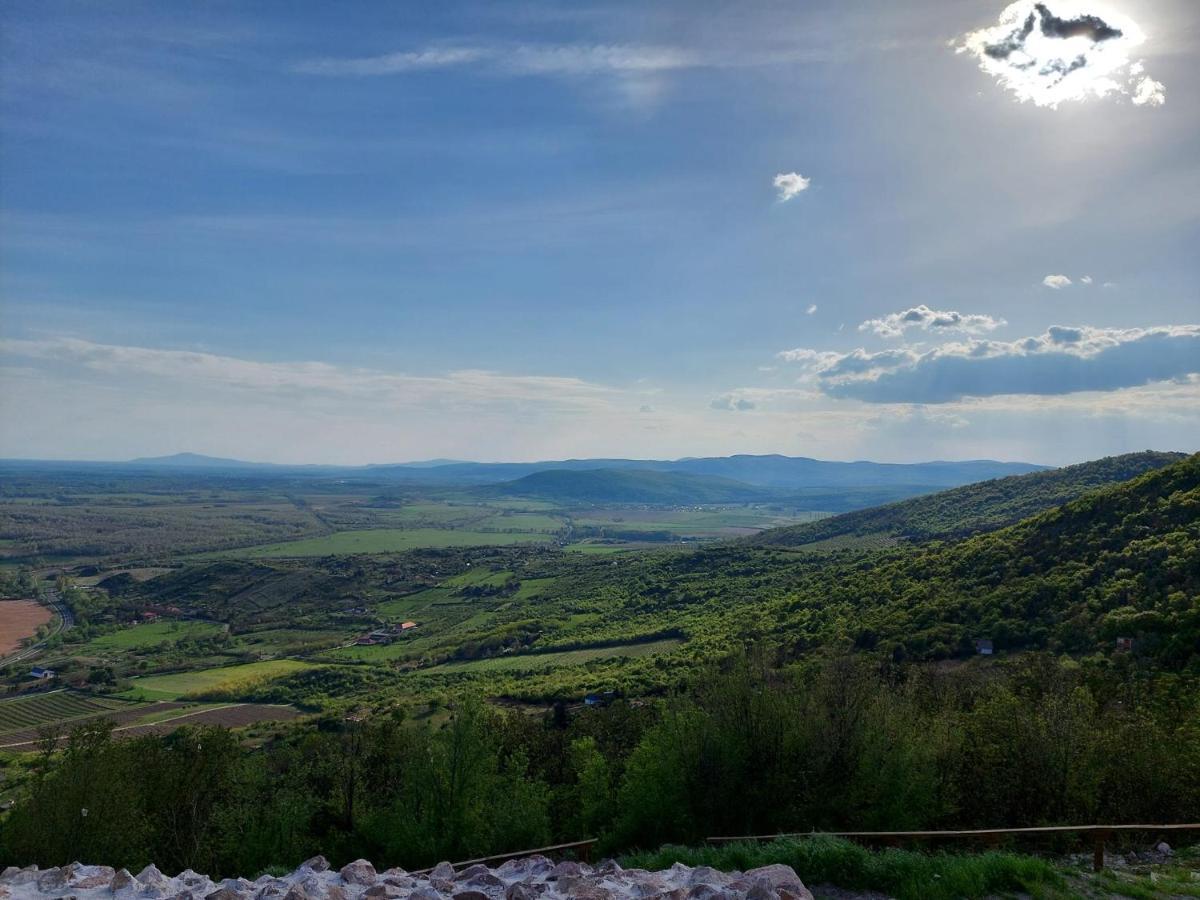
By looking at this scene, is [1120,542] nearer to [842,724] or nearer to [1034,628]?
[1034,628]

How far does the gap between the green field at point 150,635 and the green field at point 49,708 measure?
2356 centimetres

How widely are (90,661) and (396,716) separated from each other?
76.0m

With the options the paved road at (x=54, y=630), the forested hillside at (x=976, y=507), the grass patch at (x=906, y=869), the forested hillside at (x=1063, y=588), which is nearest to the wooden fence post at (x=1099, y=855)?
the grass patch at (x=906, y=869)

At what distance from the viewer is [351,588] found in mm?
143625

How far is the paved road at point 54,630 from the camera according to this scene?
308 feet

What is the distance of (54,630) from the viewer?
109812 mm

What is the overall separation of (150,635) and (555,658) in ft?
253

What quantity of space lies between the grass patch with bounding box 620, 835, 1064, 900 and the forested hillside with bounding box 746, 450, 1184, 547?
287 feet

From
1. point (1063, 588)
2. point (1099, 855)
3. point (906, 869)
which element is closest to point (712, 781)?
point (906, 869)

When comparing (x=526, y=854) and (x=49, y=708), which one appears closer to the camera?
(x=526, y=854)

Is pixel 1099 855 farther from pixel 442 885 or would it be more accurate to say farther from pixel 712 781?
pixel 442 885

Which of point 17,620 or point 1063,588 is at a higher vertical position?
point 1063,588

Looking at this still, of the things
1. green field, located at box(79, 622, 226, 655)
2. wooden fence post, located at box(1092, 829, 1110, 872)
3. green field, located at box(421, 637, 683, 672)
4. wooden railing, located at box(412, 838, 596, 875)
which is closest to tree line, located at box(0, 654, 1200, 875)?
wooden railing, located at box(412, 838, 596, 875)

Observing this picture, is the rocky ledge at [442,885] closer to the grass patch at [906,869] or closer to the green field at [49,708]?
the grass patch at [906,869]
